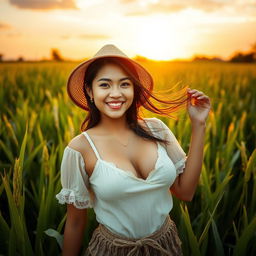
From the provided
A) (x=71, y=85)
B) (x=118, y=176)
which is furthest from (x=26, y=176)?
(x=118, y=176)

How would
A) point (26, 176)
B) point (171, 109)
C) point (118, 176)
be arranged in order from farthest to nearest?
point (26, 176) < point (171, 109) < point (118, 176)

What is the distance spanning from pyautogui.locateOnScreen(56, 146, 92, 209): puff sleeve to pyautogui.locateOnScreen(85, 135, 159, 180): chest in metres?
0.03

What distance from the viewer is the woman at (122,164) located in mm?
967

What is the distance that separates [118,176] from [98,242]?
0.28 meters

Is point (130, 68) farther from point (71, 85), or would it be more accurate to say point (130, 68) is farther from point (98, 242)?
point (98, 242)

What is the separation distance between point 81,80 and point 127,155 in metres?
0.28

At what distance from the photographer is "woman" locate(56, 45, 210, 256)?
3.17ft

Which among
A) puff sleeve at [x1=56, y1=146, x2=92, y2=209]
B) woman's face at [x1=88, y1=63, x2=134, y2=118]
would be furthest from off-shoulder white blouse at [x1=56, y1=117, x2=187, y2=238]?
woman's face at [x1=88, y1=63, x2=134, y2=118]

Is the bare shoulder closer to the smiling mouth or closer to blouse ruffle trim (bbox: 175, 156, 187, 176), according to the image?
the smiling mouth

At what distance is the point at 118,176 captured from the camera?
0.92m

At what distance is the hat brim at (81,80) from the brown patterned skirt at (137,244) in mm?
430

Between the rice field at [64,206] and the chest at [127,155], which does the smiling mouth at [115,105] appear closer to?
the chest at [127,155]

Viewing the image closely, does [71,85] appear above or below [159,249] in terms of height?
above

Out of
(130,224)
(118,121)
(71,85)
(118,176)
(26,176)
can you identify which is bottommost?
(26,176)
